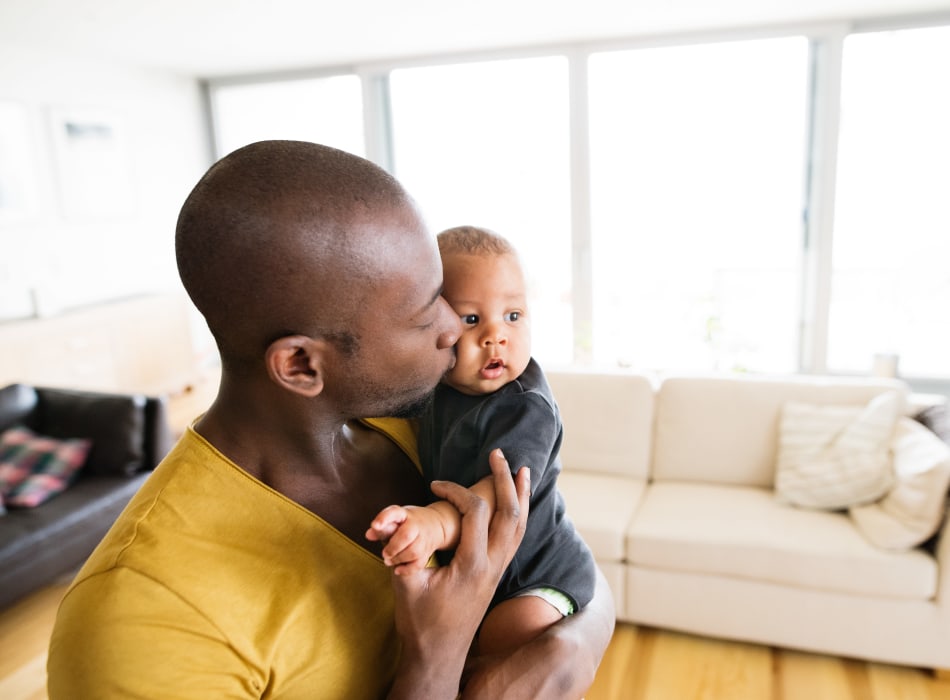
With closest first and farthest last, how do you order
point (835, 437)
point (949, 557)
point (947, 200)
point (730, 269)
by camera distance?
point (949, 557)
point (835, 437)
point (947, 200)
point (730, 269)

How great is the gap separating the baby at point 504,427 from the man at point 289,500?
0.53ft

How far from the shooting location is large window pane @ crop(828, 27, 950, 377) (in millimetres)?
4801

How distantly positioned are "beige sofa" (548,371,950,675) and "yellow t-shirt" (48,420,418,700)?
1.92 metres

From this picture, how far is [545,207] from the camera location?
575 cm

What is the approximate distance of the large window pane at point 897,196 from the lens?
480 centimetres

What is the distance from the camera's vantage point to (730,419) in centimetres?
288

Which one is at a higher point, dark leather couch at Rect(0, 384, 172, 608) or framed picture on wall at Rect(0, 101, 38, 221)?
framed picture on wall at Rect(0, 101, 38, 221)

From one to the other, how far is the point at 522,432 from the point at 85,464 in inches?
111

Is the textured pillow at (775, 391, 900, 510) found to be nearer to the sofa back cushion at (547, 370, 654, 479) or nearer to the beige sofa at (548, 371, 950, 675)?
the beige sofa at (548, 371, 950, 675)

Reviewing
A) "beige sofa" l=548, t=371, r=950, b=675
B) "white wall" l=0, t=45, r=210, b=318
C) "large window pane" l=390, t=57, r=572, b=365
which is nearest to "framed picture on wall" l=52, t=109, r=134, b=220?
"white wall" l=0, t=45, r=210, b=318

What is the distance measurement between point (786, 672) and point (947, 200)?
12.6 feet

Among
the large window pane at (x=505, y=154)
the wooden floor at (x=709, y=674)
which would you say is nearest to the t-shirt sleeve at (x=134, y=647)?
the wooden floor at (x=709, y=674)

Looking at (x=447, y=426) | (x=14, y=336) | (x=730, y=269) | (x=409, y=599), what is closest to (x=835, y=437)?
(x=447, y=426)

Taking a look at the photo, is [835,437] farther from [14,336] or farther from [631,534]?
[14,336]
